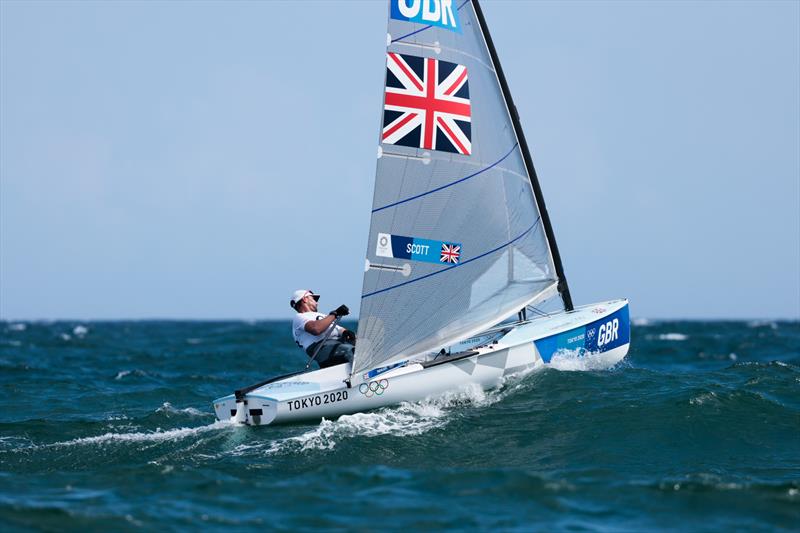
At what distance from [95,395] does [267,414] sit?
686 centimetres

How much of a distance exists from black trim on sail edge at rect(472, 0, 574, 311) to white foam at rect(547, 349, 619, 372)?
3.14ft

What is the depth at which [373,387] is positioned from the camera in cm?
1123

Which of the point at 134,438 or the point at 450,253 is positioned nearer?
the point at 134,438

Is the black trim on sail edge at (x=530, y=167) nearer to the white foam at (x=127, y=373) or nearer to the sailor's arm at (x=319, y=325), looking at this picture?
the sailor's arm at (x=319, y=325)

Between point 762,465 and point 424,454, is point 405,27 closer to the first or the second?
point 424,454

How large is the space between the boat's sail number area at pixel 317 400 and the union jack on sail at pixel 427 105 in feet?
10.6

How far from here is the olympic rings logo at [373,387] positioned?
11.2 metres


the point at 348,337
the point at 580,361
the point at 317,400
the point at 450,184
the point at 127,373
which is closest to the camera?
the point at 317,400

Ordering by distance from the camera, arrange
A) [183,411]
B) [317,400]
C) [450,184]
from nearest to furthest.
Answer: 1. [317,400]
2. [450,184]
3. [183,411]


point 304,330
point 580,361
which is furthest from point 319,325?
point 580,361

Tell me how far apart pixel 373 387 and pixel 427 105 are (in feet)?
12.1

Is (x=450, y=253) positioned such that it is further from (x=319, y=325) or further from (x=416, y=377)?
(x=319, y=325)

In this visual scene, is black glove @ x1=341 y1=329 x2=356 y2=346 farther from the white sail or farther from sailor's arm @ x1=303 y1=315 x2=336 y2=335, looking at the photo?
the white sail

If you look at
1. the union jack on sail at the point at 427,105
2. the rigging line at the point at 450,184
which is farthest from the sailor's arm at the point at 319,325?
the union jack on sail at the point at 427,105
